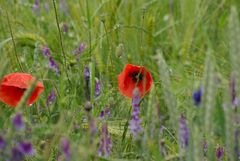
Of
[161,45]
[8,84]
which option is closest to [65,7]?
[161,45]

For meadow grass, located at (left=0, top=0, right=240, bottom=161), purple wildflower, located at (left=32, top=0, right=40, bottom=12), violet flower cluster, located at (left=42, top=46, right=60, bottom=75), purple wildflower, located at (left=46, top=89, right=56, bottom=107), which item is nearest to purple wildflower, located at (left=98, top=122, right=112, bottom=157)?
meadow grass, located at (left=0, top=0, right=240, bottom=161)

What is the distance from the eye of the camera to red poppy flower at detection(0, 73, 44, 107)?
1224mm

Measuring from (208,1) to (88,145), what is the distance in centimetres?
165

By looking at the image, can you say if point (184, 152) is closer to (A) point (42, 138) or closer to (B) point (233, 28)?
(B) point (233, 28)

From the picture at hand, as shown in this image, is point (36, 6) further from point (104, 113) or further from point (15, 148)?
point (15, 148)

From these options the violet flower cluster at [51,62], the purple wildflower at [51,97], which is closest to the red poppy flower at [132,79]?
the purple wildflower at [51,97]

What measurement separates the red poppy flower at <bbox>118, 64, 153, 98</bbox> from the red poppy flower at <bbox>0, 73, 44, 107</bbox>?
19cm

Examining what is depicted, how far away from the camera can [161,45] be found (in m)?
2.46

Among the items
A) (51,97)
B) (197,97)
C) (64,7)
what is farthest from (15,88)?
(64,7)

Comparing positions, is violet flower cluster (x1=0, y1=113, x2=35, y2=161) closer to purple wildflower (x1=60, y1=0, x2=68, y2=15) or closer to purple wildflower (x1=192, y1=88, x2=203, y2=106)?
purple wildflower (x1=192, y1=88, x2=203, y2=106)

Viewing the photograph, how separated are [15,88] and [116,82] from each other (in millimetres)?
522

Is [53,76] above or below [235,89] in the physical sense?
above

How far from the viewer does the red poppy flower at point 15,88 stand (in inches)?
48.2

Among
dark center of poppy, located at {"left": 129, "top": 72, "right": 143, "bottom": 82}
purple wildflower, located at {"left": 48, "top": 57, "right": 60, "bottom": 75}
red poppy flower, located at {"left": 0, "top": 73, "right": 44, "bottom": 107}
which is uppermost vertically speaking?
purple wildflower, located at {"left": 48, "top": 57, "right": 60, "bottom": 75}
